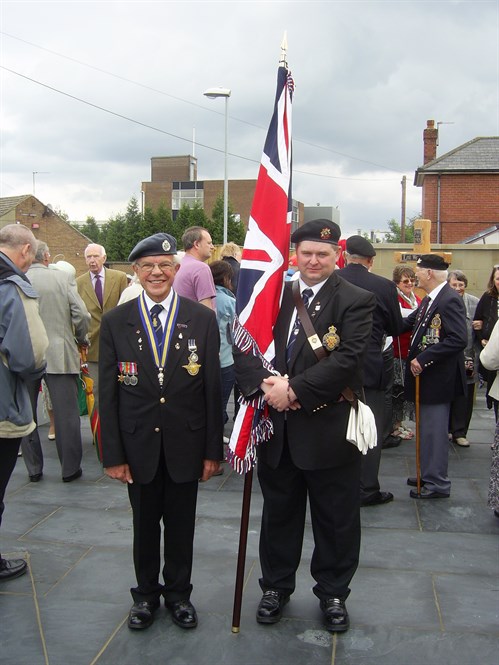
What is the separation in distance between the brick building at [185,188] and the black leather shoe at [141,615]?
7499 cm

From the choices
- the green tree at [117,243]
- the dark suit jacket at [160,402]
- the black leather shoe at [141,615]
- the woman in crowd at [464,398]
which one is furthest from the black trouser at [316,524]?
the green tree at [117,243]

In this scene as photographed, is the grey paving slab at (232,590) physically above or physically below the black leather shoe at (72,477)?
below

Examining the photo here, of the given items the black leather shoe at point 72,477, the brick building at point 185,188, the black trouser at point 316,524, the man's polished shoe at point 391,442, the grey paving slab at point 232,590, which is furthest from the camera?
the brick building at point 185,188

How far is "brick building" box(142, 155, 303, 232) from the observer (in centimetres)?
7944

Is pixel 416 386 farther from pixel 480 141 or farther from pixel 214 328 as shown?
pixel 480 141

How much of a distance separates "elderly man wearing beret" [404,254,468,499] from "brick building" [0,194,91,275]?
40.9 m

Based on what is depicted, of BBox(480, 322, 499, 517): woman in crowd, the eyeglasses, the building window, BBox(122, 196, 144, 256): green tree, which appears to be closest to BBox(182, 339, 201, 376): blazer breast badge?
the eyeglasses

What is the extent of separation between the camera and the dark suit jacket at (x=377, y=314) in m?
5.14

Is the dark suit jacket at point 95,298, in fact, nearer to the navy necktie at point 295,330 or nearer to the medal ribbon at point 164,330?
the medal ribbon at point 164,330

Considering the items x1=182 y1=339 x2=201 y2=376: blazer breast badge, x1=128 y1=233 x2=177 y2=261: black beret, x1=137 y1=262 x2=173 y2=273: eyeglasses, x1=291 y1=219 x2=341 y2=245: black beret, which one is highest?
x1=291 y1=219 x2=341 y2=245: black beret

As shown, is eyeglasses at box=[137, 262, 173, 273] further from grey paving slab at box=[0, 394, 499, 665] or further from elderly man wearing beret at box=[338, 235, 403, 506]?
elderly man wearing beret at box=[338, 235, 403, 506]

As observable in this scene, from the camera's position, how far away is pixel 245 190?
7912 centimetres

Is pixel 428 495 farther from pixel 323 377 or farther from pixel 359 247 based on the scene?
pixel 323 377

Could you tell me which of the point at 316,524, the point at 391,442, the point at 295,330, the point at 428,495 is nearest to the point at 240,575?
the point at 316,524
